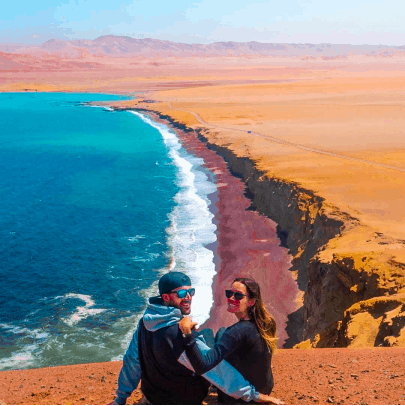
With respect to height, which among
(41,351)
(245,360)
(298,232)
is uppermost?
(245,360)

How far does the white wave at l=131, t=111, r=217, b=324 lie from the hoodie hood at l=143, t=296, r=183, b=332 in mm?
22419

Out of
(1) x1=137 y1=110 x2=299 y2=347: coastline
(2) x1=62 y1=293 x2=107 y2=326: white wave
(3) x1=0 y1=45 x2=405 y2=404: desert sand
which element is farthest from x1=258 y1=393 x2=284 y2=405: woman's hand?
(2) x1=62 y1=293 x2=107 y2=326: white wave

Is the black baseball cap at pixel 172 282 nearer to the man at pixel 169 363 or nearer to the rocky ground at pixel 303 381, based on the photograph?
the man at pixel 169 363

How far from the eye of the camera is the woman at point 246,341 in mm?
7094

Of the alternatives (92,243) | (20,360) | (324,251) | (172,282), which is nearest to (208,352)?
(172,282)

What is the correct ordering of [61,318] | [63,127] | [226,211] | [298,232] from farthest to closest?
[63,127] < [226,211] < [298,232] < [61,318]

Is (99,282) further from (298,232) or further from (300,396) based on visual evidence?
(300,396)

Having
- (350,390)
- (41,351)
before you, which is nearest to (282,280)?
(41,351)

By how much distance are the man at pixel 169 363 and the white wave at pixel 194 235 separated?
2160 cm

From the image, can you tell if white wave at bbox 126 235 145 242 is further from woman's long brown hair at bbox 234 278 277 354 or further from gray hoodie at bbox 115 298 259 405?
woman's long brown hair at bbox 234 278 277 354

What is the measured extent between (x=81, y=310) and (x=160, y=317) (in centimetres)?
2537

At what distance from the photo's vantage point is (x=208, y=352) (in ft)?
23.2

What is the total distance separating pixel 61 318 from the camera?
97.9 ft

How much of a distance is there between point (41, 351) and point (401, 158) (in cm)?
4485
